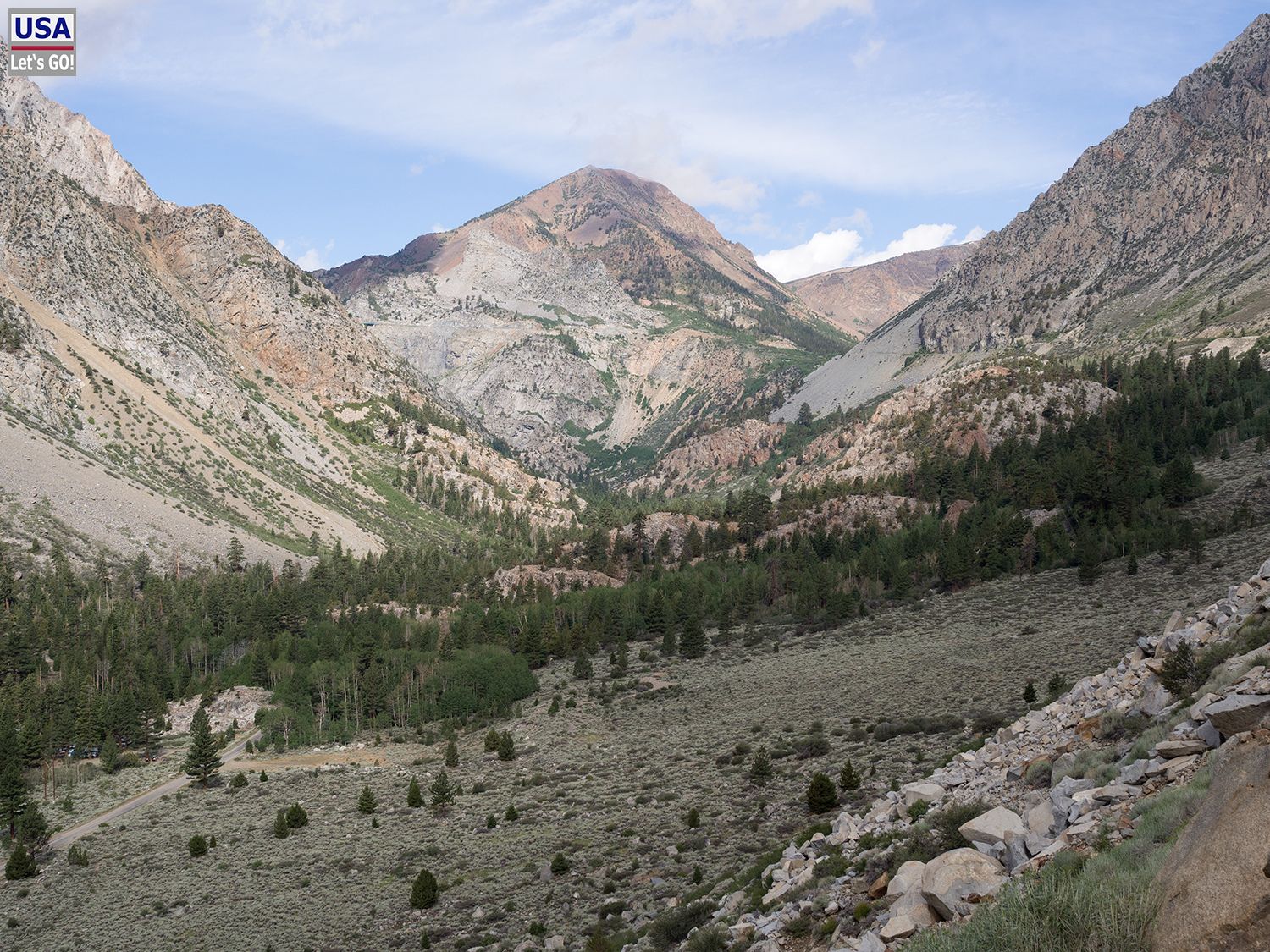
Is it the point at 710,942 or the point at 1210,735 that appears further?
the point at 710,942

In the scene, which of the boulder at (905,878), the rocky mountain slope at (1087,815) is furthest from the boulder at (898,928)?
the boulder at (905,878)

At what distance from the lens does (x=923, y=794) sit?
26.2 m

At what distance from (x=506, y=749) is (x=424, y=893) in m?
30.8

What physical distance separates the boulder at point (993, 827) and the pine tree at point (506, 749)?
56164 mm

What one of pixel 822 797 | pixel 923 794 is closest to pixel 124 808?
pixel 822 797

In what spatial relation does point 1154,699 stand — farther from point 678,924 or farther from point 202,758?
point 202,758

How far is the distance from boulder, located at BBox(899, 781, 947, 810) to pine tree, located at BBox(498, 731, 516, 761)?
1940 inches

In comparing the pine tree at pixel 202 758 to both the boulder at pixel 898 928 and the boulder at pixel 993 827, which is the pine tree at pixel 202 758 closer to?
the boulder at pixel 993 827

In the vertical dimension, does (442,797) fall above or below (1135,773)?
below

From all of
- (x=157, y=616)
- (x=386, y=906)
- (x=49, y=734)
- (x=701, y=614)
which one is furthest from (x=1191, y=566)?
(x=157, y=616)

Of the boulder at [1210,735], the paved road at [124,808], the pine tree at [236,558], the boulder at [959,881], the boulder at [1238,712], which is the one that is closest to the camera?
the boulder at [959,881]

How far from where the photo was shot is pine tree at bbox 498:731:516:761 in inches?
2800

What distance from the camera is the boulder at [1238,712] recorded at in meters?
16.0

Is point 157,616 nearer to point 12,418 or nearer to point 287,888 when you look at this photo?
point 12,418
